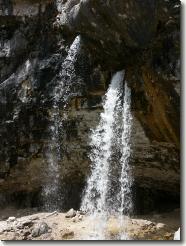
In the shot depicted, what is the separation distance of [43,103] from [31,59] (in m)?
0.75

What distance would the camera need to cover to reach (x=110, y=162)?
25.7 ft

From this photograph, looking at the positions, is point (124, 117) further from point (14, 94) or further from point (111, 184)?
point (14, 94)

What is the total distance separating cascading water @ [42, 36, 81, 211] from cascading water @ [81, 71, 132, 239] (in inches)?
21.5

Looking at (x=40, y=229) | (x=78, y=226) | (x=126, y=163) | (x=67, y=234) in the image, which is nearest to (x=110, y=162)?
(x=126, y=163)

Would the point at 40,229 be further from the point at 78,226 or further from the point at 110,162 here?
the point at 110,162

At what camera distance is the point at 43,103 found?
7875 mm

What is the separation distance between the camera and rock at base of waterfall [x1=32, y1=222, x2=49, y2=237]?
688 cm

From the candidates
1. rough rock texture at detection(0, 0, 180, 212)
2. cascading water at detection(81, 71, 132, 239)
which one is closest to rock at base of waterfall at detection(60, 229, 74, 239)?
cascading water at detection(81, 71, 132, 239)

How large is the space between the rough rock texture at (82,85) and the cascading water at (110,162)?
139 mm

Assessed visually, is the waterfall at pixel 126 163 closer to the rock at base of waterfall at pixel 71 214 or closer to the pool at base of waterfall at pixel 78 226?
the pool at base of waterfall at pixel 78 226

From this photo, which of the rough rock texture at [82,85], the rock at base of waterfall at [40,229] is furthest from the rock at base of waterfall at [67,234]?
the rough rock texture at [82,85]

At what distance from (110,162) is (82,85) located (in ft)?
4.16

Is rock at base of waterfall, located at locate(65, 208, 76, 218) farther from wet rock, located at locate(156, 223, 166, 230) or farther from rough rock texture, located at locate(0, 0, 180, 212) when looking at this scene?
wet rock, located at locate(156, 223, 166, 230)

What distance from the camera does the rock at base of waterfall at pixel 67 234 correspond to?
267 inches
